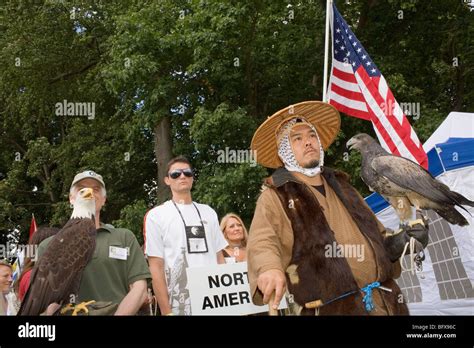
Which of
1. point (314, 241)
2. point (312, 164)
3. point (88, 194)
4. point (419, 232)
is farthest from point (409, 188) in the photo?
point (88, 194)

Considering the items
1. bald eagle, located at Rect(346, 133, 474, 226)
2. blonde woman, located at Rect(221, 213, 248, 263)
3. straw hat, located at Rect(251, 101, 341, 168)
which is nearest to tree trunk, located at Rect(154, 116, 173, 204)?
blonde woman, located at Rect(221, 213, 248, 263)

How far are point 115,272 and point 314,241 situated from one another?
61.6 inches

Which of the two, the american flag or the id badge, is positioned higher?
the american flag

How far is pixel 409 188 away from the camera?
14.8ft

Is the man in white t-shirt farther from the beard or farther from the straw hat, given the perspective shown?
the beard

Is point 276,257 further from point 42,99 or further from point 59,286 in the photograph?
point 42,99

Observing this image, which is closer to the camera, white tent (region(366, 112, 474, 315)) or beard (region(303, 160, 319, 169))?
beard (region(303, 160, 319, 169))

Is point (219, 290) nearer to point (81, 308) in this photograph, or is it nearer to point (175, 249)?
point (175, 249)

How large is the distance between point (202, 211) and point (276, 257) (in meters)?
2.28

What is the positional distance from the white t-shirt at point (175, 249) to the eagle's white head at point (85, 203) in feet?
2.44

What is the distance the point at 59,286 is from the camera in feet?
14.4

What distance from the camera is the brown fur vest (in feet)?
11.8

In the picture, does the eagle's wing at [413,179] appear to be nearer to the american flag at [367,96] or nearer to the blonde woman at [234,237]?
the blonde woman at [234,237]

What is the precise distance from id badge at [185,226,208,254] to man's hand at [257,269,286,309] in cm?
219
